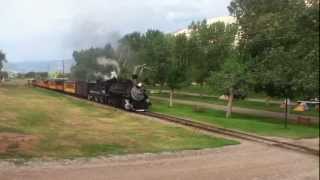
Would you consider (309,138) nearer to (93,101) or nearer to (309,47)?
(309,47)

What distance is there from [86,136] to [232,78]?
2067cm

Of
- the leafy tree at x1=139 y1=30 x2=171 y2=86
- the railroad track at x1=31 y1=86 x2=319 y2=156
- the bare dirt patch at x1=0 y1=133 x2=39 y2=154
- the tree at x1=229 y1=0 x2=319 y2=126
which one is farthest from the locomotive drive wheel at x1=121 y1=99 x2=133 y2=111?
the bare dirt patch at x1=0 y1=133 x2=39 y2=154

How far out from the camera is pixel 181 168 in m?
19.8

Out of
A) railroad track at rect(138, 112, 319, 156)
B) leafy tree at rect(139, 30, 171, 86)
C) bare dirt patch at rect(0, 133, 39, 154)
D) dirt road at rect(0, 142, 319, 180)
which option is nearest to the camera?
dirt road at rect(0, 142, 319, 180)

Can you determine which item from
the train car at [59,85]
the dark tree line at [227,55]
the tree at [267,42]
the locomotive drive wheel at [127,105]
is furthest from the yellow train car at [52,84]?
the locomotive drive wheel at [127,105]

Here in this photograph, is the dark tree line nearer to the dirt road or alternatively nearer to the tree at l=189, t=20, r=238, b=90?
the tree at l=189, t=20, r=238, b=90

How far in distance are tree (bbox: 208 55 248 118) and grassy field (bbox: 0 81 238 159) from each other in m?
10.2

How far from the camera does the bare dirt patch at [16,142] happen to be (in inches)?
881

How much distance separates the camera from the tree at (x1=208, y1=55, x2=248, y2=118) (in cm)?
4528

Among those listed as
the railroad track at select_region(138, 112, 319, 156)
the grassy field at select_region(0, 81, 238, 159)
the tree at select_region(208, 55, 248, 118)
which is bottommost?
the railroad track at select_region(138, 112, 319, 156)

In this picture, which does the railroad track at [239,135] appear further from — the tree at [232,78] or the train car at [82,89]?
the train car at [82,89]

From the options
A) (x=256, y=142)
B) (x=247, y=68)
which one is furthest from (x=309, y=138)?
(x=247, y=68)

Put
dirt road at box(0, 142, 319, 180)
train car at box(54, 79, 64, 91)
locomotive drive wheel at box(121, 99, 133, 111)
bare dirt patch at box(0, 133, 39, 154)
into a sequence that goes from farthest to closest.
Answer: train car at box(54, 79, 64, 91)
locomotive drive wheel at box(121, 99, 133, 111)
bare dirt patch at box(0, 133, 39, 154)
dirt road at box(0, 142, 319, 180)

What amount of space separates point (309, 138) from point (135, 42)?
67.7 m
